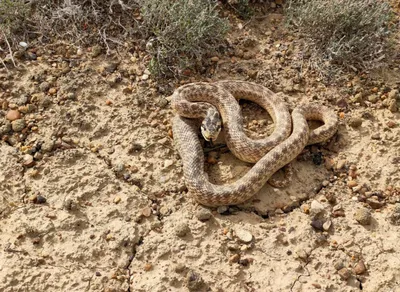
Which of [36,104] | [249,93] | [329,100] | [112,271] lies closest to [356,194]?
[329,100]

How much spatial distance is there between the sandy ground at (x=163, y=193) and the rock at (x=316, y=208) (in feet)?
0.04

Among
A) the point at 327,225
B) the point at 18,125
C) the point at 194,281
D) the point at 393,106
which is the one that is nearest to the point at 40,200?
the point at 18,125

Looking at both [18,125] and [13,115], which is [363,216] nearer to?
[18,125]

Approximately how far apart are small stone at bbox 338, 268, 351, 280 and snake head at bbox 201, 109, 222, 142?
6.38ft

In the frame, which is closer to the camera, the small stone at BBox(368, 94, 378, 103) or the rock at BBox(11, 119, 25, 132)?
the rock at BBox(11, 119, 25, 132)

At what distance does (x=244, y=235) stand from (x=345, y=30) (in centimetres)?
340

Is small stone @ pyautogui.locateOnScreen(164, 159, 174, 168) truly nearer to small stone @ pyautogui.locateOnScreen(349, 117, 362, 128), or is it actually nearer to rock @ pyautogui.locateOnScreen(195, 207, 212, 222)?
Answer: rock @ pyautogui.locateOnScreen(195, 207, 212, 222)

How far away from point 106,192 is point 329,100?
Answer: 3.04 metres

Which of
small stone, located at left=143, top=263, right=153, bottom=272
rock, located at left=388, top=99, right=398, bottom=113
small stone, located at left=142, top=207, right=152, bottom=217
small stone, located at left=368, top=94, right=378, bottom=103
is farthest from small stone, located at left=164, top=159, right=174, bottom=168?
rock, located at left=388, top=99, right=398, bottom=113

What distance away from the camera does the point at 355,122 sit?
19.4 feet

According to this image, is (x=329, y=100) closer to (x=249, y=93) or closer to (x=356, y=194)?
(x=249, y=93)

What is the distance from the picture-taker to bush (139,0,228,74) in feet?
20.7

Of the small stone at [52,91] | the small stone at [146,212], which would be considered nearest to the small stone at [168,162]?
the small stone at [146,212]

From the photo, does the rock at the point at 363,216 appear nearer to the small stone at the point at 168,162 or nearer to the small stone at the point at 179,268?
the small stone at the point at 179,268
